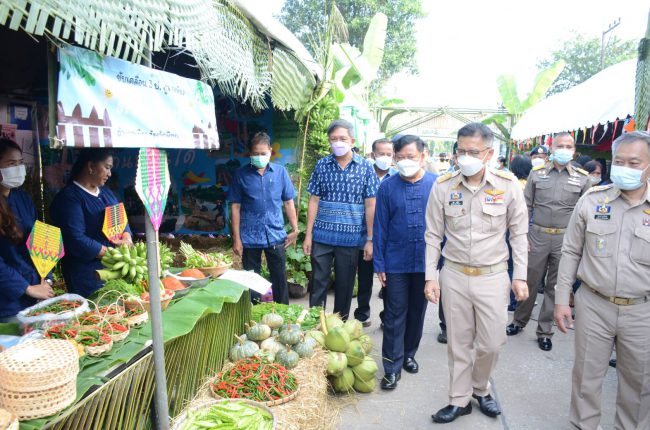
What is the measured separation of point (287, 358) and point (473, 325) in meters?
1.44

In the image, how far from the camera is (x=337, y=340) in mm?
3826

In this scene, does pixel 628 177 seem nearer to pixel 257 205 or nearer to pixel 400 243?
pixel 400 243

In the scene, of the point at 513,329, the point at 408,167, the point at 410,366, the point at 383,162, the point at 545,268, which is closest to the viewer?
the point at 408,167

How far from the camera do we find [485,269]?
3.38m

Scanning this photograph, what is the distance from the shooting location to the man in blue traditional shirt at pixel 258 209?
5094 mm

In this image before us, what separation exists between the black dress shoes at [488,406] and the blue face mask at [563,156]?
280cm

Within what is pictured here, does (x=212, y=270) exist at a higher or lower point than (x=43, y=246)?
lower

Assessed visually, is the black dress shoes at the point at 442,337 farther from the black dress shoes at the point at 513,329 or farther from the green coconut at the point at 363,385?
the green coconut at the point at 363,385

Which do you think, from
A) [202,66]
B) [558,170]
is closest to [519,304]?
[558,170]

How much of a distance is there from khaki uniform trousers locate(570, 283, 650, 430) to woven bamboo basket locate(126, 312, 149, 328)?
293cm

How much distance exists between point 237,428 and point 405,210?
2281mm

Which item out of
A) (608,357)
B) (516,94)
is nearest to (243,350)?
(608,357)

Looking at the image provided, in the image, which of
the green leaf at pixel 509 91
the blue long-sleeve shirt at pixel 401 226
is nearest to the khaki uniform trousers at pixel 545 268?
the blue long-sleeve shirt at pixel 401 226

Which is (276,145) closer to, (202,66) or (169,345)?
(202,66)
